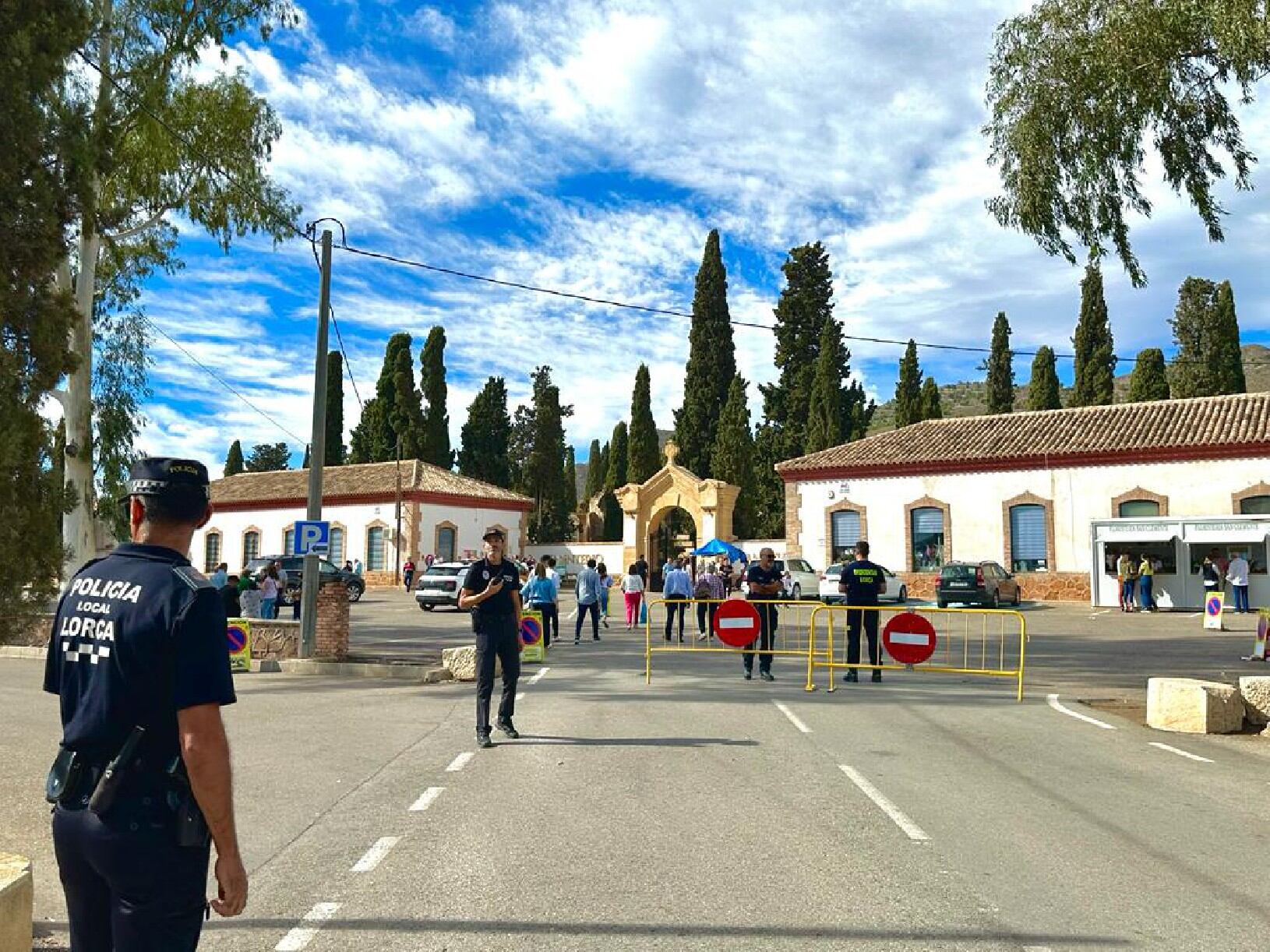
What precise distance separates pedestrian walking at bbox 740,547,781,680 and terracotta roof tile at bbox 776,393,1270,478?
23.0m

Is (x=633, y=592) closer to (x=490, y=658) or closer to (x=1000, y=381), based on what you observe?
(x=490, y=658)

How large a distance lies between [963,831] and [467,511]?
4600 centimetres

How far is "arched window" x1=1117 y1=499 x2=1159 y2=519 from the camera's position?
32.8 metres

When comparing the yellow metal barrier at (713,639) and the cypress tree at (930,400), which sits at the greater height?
the cypress tree at (930,400)

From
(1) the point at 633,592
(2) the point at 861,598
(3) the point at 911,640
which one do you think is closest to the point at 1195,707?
(3) the point at 911,640

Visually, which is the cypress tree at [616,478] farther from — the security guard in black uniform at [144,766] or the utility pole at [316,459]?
the security guard in black uniform at [144,766]

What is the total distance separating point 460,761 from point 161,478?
614 centimetres

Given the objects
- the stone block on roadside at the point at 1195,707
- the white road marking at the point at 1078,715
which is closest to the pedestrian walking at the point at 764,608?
the white road marking at the point at 1078,715

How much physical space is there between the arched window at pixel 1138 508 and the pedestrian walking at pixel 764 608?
22.6 meters

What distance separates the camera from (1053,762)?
28.6 ft

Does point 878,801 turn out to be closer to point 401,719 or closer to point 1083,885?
point 1083,885

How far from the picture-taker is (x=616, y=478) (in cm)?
6938

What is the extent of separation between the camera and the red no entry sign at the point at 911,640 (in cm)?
1347

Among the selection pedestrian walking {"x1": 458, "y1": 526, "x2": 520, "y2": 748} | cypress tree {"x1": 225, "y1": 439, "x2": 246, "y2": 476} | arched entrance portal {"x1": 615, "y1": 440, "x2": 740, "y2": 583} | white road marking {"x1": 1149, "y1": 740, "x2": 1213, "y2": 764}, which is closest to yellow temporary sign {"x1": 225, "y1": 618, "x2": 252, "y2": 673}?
pedestrian walking {"x1": 458, "y1": 526, "x2": 520, "y2": 748}
